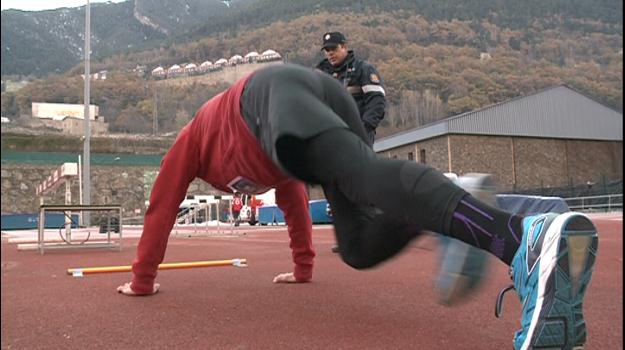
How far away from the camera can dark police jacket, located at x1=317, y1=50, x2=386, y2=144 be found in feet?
12.8

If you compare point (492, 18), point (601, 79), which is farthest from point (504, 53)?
point (601, 79)

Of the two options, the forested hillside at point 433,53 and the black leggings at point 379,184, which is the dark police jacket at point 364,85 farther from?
the forested hillside at point 433,53

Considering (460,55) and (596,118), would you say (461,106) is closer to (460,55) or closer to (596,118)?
(460,55)

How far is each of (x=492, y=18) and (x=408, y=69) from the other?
35.1 metres

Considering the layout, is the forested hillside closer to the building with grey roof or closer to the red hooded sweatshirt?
the building with grey roof

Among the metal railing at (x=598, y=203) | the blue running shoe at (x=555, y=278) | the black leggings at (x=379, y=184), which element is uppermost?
the black leggings at (x=379, y=184)

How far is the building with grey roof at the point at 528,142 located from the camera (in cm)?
3822

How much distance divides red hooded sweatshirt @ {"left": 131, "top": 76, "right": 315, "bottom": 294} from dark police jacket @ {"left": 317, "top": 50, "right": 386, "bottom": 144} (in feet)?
4.16

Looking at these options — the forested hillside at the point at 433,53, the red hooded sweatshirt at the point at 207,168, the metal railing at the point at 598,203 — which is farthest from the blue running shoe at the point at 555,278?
the metal railing at the point at 598,203

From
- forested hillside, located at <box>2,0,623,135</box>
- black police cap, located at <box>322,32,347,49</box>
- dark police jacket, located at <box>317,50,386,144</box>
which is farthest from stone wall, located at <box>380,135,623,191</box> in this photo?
black police cap, located at <box>322,32,347,49</box>

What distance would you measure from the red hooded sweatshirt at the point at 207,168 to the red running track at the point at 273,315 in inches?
10.0

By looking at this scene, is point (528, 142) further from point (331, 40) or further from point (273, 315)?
point (273, 315)

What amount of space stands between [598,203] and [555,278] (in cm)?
2567

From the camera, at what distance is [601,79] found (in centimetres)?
5041
